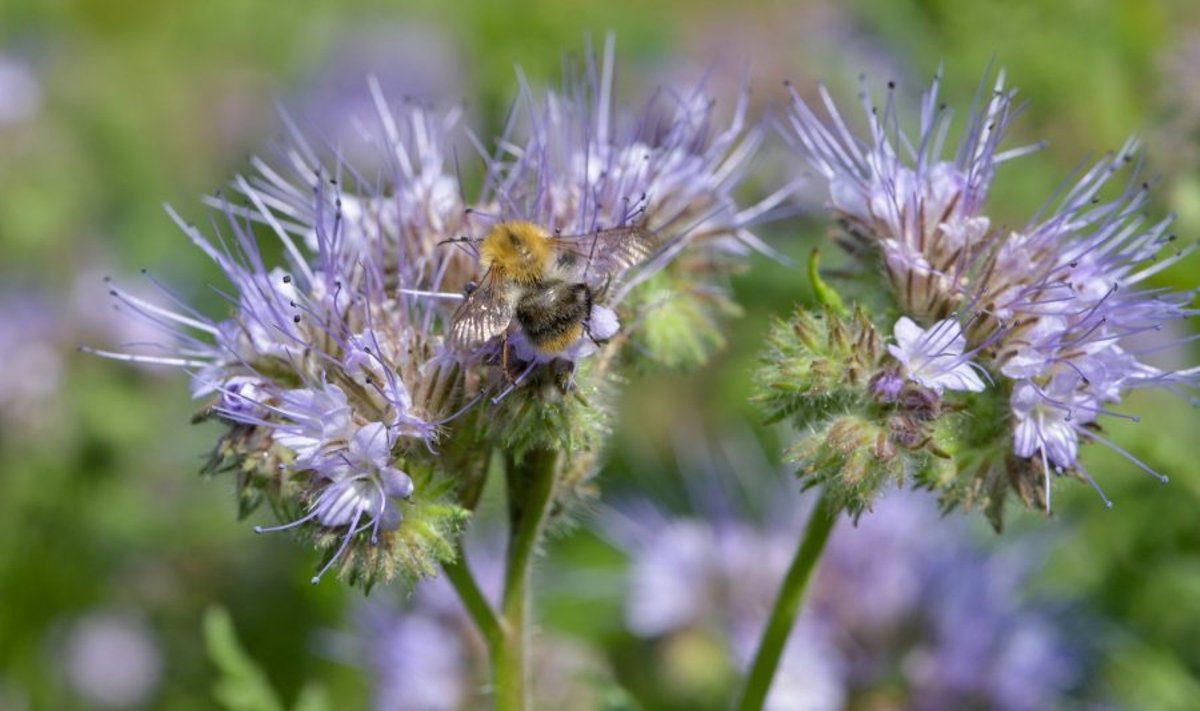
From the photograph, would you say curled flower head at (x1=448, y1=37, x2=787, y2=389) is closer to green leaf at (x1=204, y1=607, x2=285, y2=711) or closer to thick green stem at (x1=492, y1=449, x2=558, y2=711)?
thick green stem at (x1=492, y1=449, x2=558, y2=711)

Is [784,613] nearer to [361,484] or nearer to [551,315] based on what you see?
[551,315]

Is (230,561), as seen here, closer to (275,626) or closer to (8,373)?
(275,626)

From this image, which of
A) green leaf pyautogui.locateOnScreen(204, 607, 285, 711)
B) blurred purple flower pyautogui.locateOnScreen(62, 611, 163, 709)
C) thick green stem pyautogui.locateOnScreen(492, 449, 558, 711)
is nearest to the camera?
thick green stem pyautogui.locateOnScreen(492, 449, 558, 711)

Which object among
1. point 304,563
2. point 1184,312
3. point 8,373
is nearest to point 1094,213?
point 1184,312

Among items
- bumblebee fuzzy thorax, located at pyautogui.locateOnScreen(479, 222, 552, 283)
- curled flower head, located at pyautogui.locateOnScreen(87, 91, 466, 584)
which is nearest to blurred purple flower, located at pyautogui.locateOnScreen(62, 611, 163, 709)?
curled flower head, located at pyautogui.locateOnScreen(87, 91, 466, 584)

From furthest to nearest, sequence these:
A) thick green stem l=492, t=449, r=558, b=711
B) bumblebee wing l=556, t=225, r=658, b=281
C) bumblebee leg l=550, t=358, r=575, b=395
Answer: thick green stem l=492, t=449, r=558, b=711
bumblebee wing l=556, t=225, r=658, b=281
bumblebee leg l=550, t=358, r=575, b=395
